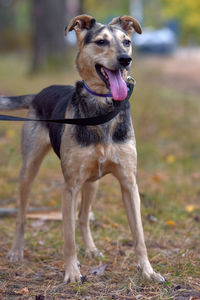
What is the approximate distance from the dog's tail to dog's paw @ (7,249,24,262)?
5.10ft

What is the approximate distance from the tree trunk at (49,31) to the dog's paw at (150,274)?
15177 mm

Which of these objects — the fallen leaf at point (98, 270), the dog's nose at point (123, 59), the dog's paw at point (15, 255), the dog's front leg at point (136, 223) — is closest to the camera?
the dog's nose at point (123, 59)

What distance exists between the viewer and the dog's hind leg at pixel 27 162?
5285 millimetres

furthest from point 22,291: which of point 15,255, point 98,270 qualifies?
point 15,255

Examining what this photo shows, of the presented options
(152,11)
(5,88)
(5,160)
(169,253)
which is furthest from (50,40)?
(152,11)

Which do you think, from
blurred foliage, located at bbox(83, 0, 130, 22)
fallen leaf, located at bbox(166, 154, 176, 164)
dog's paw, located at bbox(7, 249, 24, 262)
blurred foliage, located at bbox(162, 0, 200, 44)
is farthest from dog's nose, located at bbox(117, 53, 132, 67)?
blurred foliage, located at bbox(83, 0, 130, 22)

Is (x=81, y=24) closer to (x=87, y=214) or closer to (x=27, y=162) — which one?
(x=27, y=162)

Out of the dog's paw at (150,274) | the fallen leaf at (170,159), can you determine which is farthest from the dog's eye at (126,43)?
the fallen leaf at (170,159)

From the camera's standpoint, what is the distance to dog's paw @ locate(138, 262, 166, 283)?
171 inches

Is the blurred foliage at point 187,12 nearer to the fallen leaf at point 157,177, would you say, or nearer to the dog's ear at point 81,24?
the fallen leaf at point 157,177

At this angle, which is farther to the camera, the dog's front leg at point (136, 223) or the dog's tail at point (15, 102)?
the dog's tail at point (15, 102)

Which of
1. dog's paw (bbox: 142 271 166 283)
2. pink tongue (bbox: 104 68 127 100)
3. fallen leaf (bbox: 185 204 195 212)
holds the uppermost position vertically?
pink tongue (bbox: 104 68 127 100)

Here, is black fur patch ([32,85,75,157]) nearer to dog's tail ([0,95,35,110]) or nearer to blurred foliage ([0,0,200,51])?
dog's tail ([0,95,35,110])

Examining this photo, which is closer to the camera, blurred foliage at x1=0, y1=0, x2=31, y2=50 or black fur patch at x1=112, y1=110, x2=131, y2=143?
black fur patch at x1=112, y1=110, x2=131, y2=143
